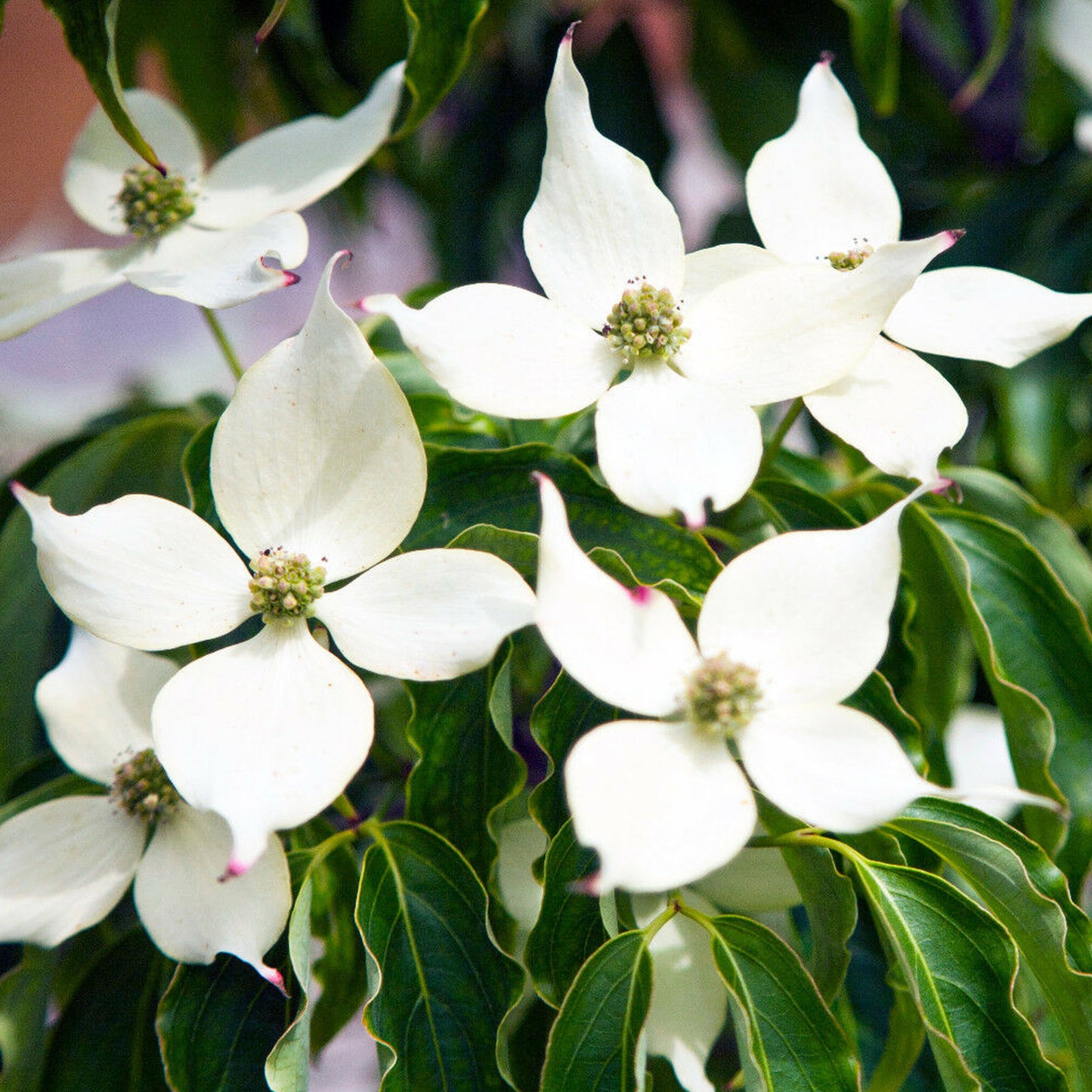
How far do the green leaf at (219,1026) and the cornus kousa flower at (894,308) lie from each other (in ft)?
1.00

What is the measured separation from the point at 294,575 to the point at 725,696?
0.15 metres

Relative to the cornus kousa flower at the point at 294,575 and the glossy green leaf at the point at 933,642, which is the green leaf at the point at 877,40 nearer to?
the glossy green leaf at the point at 933,642

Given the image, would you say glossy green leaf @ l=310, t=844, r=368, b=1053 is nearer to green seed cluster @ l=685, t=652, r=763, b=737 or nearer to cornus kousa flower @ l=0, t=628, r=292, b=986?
cornus kousa flower @ l=0, t=628, r=292, b=986

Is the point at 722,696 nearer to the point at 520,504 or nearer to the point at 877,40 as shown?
the point at 520,504

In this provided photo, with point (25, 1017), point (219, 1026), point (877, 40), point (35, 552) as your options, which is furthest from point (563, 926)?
point (877, 40)

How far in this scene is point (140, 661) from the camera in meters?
0.42

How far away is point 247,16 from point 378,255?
4.16 ft

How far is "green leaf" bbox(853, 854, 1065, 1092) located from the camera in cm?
36

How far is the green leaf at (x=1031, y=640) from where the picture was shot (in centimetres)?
45

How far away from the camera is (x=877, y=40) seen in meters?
0.59

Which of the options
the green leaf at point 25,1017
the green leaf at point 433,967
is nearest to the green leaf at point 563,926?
the green leaf at point 433,967

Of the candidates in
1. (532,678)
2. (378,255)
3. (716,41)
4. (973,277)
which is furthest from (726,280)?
(378,255)

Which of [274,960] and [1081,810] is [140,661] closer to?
[274,960]

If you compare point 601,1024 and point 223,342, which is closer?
point 601,1024
